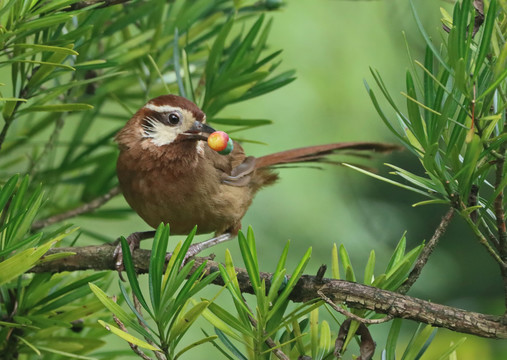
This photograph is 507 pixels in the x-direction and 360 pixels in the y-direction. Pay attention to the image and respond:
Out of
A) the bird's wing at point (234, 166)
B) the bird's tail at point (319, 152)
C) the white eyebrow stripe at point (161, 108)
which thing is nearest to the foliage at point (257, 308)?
the bird's tail at point (319, 152)

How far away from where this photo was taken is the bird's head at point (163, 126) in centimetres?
200

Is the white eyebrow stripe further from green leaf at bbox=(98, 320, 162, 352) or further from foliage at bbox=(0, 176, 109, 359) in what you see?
green leaf at bbox=(98, 320, 162, 352)

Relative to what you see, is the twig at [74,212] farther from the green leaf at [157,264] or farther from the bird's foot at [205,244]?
the green leaf at [157,264]

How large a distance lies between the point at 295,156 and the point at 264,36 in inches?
29.3

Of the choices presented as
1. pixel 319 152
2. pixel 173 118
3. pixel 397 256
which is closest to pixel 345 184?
pixel 319 152

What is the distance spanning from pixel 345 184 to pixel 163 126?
0.65 m

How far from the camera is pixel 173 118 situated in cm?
215

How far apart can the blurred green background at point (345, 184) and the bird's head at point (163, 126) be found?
297 mm

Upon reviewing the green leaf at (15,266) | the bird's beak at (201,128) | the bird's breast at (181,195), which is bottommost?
the bird's breast at (181,195)

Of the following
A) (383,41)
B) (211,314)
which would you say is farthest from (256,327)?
(383,41)

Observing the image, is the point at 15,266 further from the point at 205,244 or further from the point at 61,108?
the point at 205,244

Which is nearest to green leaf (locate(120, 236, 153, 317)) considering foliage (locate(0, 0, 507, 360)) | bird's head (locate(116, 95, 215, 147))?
foliage (locate(0, 0, 507, 360))

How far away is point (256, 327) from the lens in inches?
41.1

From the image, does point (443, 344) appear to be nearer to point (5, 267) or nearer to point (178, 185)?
point (178, 185)
